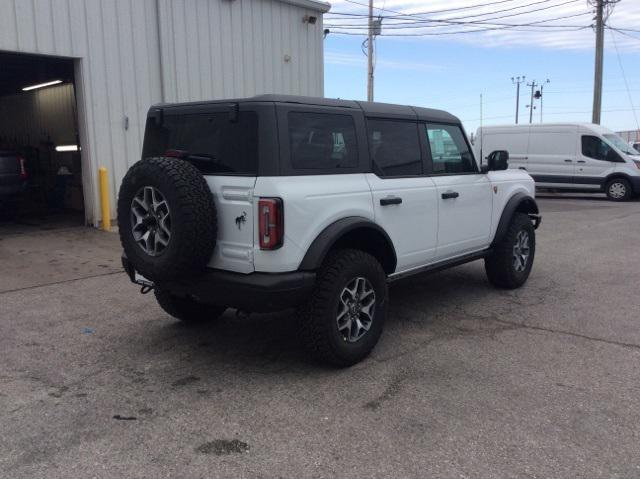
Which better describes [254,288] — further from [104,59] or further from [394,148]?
[104,59]

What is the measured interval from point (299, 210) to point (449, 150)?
2.30 metres

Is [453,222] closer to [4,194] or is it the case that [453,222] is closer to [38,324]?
[38,324]

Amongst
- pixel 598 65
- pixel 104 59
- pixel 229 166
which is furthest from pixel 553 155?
pixel 229 166

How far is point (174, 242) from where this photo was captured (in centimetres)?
372

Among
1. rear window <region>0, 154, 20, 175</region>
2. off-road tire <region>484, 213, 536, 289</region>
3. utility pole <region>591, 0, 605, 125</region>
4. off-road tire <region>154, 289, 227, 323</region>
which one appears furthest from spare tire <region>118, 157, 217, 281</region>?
utility pole <region>591, 0, 605, 125</region>

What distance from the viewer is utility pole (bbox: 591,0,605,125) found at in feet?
74.2

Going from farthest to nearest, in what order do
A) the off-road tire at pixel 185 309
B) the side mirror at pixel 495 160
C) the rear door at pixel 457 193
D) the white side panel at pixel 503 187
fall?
the white side panel at pixel 503 187
the side mirror at pixel 495 160
the rear door at pixel 457 193
the off-road tire at pixel 185 309

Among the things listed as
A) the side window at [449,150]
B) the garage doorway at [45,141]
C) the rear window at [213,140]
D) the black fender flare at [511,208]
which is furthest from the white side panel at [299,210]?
the garage doorway at [45,141]

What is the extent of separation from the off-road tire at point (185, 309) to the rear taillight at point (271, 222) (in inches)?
57.0

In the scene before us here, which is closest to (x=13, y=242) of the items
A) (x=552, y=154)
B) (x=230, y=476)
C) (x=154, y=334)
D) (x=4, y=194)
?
(x=4, y=194)

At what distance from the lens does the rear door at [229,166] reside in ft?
12.5

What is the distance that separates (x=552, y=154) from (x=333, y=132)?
14869 millimetres

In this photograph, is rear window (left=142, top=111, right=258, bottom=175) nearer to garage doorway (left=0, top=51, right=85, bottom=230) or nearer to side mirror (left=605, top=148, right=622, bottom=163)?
garage doorway (left=0, top=51, right=85, bottom=230)

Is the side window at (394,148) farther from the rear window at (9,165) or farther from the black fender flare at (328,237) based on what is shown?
the rear window at (9,165)
